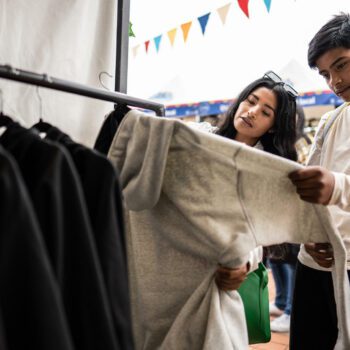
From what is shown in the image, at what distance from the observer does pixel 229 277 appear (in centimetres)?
68

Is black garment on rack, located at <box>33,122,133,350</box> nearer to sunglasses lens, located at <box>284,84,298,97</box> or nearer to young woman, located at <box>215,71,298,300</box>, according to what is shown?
young woman, located at <box>215,71,298,300</box>

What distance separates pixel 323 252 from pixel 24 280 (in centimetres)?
68

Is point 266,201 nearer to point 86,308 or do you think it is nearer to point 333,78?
point 86,308

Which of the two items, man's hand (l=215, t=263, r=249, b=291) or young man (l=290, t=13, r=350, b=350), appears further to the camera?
young man (l=290, t=13, r=350, b=350)

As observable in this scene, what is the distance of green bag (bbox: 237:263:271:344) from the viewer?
98cm

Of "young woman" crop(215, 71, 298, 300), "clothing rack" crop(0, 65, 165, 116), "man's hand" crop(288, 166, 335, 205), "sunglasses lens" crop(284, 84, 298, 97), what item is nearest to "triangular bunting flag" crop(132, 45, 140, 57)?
"young woman" crop(215, 71, 298, 300)

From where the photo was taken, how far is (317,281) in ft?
3.84

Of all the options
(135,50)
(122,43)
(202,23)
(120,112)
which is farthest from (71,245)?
(135,50)

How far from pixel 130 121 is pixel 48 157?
25 cm

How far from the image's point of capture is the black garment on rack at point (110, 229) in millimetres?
451

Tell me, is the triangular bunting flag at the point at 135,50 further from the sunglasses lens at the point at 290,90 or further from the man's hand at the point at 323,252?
the man's hand at the point at 323,252

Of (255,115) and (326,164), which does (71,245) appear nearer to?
(326,164)

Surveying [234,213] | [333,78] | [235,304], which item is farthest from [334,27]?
[235,304]

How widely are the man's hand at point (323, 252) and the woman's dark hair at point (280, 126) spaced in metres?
0.67
